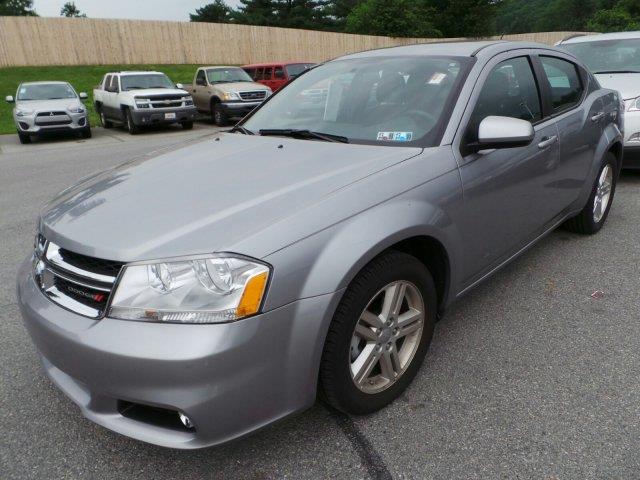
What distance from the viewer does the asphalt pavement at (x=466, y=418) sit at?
6.84 ft

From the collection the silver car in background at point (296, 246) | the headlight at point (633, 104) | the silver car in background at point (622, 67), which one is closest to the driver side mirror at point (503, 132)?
the silver car in background at point (296, 246)

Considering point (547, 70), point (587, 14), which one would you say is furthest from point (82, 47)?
point (587, 14)

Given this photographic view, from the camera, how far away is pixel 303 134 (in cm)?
299

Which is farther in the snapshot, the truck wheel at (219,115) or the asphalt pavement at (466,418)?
the truck wheel at (219,115)

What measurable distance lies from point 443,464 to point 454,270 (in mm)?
952

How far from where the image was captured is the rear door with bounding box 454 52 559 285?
8.82 ft

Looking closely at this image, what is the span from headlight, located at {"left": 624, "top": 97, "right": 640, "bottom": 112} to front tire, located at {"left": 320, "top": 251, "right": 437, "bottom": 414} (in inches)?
190

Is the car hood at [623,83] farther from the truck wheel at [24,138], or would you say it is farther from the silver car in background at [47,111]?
the truck wheel at [24,138]

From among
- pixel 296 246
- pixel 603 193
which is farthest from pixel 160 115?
pixel 296 246

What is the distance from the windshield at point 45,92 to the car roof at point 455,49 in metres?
13.2

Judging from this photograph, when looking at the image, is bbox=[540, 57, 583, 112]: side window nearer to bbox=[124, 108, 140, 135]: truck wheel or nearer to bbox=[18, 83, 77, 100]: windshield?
bbox=[124, 108, 140, 135]: truck wheel

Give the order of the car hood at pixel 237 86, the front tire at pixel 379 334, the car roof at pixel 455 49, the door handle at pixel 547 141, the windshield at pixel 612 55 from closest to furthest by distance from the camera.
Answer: the front tire at pixel 379 334, the car roof at pixel 455 49, the door handle at pixel 547 141, the windshield at pixel 612 55, the car hood at pixel 237 86

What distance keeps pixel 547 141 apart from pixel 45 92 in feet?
47.7

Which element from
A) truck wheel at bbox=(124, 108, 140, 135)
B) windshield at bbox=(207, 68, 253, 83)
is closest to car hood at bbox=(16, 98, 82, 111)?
truck wheel at bbox=(124, 108, 140, 135)
